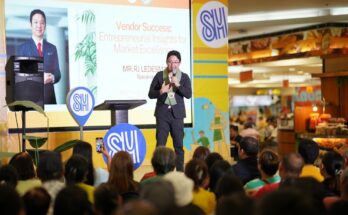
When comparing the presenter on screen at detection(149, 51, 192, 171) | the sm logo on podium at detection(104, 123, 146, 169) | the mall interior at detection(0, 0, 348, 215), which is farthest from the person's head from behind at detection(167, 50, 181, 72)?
the sm logo on podium at detection(104, 123, 146, 169)

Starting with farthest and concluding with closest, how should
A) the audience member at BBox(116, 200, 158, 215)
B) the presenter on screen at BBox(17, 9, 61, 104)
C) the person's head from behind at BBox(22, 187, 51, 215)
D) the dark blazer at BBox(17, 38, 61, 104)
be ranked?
the dark blazer at BBox(17, 38, 61, 104)
the presenter on screen at BBox(17, 9, 61, 104)
the person's head from behind at BBox(22, 187, 51, 215)
the audience member at BBox(116, 200, 158, 215)

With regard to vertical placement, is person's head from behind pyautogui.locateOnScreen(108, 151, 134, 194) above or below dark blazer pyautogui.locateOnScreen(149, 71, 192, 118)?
below

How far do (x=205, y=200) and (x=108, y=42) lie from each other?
180 inches

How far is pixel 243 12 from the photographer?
10.7 m

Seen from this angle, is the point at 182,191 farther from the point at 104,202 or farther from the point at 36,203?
the point at 36,203

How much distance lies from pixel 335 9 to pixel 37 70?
22.8 ft

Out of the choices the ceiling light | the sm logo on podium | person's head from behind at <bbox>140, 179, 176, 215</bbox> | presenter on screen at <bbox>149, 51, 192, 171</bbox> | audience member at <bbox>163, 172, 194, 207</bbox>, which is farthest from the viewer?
the ceiling light

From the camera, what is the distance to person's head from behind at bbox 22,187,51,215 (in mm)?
2627

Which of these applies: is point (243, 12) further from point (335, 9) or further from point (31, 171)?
point (31, 171)

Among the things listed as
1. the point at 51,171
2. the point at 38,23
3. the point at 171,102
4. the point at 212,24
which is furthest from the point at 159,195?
the point at 212,24

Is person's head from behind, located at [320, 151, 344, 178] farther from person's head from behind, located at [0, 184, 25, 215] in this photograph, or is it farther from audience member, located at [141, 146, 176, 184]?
person's head from behind, located at [0, 184, 25, 215]

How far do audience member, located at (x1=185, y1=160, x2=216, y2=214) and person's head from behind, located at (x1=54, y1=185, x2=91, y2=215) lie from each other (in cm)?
90

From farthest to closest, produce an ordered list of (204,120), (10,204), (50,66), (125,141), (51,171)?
1. (204,120)
2. (50,66)
3. (125,141)
4. (51,171)
5. (10,204)

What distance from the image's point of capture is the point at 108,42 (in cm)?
747
